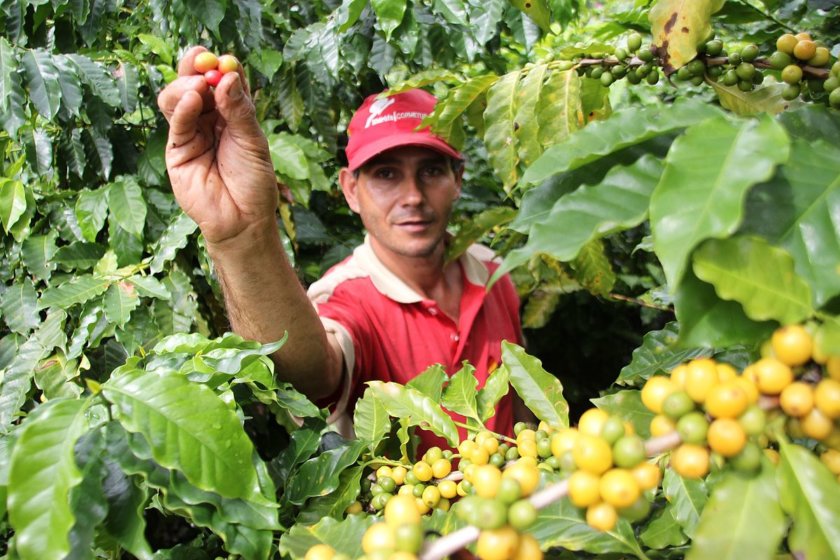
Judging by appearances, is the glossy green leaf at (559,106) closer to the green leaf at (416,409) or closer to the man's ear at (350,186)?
the green leaf at (416,409)

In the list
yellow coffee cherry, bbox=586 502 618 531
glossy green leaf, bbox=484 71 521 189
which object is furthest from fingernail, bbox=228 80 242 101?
yellow coffee cherry, bbox=586 502 618 531

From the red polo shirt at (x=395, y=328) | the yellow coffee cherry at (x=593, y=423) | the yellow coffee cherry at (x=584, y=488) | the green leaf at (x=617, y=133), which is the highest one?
the green leaf at (x=617, y=133)

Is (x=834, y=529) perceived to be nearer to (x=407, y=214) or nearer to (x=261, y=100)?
(x=407, y=214)

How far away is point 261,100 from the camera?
265 cm

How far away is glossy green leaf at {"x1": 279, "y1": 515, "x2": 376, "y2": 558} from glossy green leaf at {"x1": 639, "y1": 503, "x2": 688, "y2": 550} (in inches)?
16.6

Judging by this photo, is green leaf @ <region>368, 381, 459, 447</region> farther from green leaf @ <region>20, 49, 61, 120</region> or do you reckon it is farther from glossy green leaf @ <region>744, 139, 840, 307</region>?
green leaf @ <region>20, 49, 61, 120</region>

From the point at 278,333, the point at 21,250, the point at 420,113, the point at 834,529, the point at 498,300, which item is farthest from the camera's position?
the point at 498,300

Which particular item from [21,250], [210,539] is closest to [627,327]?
[210,539]

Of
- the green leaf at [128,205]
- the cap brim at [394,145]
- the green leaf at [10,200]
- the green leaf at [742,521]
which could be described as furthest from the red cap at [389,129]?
A: the green leaf at [742,521]

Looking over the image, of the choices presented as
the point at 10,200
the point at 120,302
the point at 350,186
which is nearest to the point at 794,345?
the point at 120,302

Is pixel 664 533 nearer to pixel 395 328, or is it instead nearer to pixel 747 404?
pixel 747 404

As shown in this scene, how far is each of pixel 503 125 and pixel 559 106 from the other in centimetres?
19

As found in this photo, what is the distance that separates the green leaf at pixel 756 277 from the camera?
568 millimetres

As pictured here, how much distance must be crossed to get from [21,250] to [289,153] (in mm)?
972
